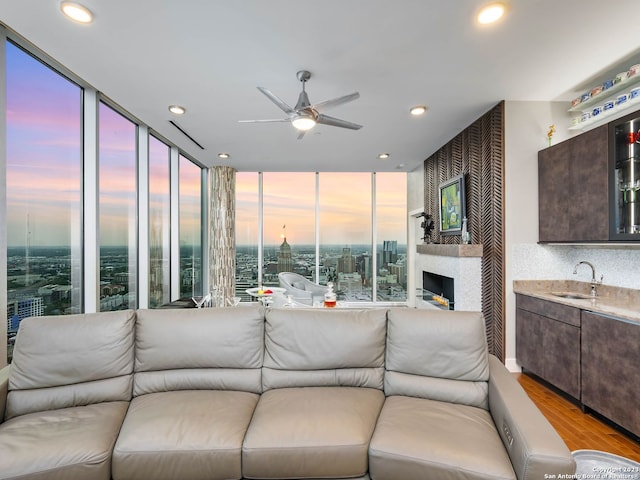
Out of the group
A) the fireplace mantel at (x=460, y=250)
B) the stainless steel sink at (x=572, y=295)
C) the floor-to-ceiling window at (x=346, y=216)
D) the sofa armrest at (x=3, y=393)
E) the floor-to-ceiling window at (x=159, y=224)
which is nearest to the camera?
the sofa armrest at (x=3, y=393)

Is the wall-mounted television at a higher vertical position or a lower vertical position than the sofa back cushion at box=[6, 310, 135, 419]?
higher

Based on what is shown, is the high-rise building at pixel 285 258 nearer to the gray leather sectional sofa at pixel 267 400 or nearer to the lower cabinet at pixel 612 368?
the gray leather sectional sofa at pixel 267 400

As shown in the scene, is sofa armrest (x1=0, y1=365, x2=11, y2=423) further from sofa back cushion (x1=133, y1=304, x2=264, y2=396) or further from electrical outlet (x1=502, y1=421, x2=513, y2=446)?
electrical outlet (x1=502, y1=421, x2=513, y2=446)

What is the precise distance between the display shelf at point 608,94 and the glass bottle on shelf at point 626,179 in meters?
0.47

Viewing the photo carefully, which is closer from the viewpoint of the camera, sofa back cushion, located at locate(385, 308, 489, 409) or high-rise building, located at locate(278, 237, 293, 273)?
sofa back cushion, located at locate(385, 308, 489, 409)

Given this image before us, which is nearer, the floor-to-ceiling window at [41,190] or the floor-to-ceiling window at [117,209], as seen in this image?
the floor-to-ceiling window at [41,190]

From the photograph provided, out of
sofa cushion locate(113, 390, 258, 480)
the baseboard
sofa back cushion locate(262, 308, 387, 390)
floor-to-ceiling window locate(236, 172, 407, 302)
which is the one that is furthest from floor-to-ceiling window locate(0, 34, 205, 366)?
the baseboard

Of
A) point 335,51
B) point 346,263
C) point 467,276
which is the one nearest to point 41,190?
point 335,51

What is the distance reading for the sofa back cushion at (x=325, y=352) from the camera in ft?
6.52

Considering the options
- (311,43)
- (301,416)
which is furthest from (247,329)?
(311,43)

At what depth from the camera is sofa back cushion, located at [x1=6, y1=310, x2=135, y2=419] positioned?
1753 millimetres

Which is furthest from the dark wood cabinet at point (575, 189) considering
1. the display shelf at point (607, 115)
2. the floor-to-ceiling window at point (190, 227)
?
the floor-to-ceiling window at point (190, 227)

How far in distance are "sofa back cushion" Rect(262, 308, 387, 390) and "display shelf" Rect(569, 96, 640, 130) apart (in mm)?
2639

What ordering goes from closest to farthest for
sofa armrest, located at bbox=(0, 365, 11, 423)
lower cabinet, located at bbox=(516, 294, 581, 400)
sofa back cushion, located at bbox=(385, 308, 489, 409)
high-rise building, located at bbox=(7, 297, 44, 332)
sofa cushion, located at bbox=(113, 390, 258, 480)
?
sofa cushion, located at bbox=(113, 390, 258, 480) → sofa armrest, located at bbox=(0, 365, 11, 423) → sofa back cushion, located at bbox=(385, 308, 489, 409) → high-rise building, located at bbox=(7, 297, 44, 332) → lower cabinet, located at bbox=(516, 294, 581, 400)
